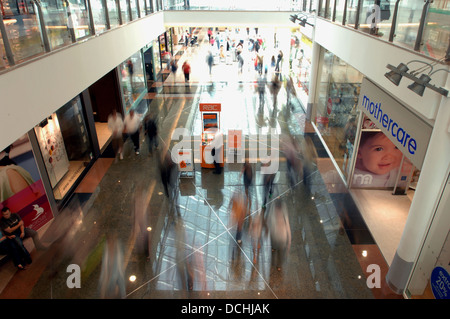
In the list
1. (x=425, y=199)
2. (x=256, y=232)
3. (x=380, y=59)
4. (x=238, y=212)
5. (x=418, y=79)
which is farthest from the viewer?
(x=238, y=212)

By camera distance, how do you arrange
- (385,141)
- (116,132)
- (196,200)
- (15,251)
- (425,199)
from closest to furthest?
(425,199), (15,251), (385,141), (196,200), (116,132)

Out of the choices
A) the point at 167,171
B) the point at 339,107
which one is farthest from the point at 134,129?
the point at 339,107

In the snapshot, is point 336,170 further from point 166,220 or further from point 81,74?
point 81,74

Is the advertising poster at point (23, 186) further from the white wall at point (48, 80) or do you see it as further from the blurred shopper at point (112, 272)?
the blurred shopper at point (112, 272)

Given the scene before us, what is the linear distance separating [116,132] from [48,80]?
556 cm

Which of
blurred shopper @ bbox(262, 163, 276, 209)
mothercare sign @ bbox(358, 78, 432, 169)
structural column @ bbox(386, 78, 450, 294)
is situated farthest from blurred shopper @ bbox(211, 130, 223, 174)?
structural column @ bbox(386, 78, 450, 294)

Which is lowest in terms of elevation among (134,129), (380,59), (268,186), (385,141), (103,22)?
(268,186)

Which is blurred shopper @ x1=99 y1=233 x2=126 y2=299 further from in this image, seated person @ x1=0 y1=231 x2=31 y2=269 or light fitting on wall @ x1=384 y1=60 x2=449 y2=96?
light fitting on wall @ x1=384 y1=60 x2=449 y2=96

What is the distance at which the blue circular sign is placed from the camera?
4711mm

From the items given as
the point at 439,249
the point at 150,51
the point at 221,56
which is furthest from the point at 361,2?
the point at 221,56

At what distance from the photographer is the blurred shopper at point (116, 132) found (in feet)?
35.9

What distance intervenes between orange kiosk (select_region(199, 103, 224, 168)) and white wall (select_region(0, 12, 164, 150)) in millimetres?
3217

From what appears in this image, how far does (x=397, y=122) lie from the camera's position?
580cm

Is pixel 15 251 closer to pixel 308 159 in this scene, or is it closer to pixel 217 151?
pixel 217 151
